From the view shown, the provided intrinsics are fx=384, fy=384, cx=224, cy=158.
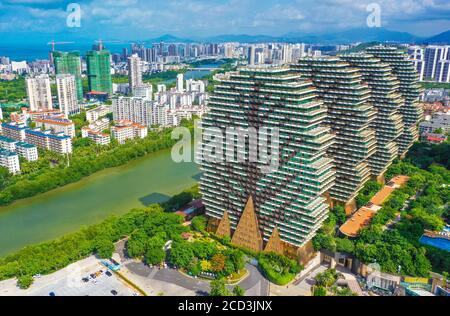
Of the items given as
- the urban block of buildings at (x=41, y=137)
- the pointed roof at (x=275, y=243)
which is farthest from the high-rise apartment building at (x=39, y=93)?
the pointed roof at (x=275, y=243)

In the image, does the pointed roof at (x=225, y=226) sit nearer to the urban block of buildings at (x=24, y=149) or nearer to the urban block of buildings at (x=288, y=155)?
the urban block of buildings at (x=288, y=155)

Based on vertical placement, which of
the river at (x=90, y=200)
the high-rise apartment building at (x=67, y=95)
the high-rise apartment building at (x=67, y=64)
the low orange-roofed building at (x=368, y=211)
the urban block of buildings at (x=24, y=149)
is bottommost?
the river at (x=90, y=200)

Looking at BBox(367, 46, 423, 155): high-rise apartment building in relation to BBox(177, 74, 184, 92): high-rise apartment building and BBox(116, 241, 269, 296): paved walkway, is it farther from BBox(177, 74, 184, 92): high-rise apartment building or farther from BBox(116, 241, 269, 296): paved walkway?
BBox(177, 74, 184, 92): high-rise apartment building

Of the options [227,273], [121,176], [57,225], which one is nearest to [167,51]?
[121,176]

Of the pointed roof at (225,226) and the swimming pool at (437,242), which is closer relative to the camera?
the swimming pool at (437,242)

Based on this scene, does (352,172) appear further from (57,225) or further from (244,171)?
(57,225)

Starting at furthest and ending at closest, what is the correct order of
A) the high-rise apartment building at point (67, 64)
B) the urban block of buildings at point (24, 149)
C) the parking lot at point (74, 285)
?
the high-rise apartment building at point (67, 64), the urban block of buildings at point (24, 149), the parking lot at point (74, 285)

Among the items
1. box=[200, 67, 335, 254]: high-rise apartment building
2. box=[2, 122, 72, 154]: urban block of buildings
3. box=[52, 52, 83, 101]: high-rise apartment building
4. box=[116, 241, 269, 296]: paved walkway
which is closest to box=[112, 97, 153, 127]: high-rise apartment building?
box=[2, 122, 72, 154]: urban block of buildings

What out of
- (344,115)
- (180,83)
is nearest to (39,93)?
(180,83)
